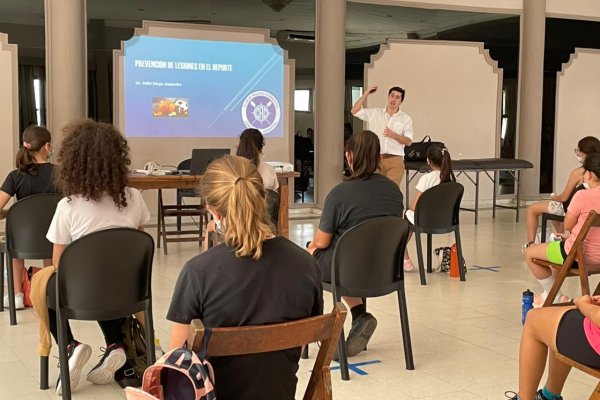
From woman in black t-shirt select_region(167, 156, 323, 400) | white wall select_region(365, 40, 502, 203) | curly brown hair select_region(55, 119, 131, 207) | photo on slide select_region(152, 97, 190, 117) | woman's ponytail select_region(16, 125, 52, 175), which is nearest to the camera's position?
woman in black t-shirt select_region(167, 156, 323, 400)

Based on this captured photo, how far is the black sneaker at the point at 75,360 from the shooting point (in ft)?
12.0

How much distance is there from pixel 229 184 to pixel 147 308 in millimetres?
1366

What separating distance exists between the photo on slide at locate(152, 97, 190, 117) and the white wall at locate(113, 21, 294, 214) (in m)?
0.29

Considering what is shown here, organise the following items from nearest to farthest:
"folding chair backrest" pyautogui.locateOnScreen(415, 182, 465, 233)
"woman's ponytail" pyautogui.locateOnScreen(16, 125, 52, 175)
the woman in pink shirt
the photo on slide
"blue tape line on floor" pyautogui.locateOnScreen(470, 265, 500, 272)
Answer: the woman in pink shirt, "woman's ponytail" pyautogui.locateOnScreen(16, 125, 52, 175), "folding chair backrest" pyautogui.locateOnScreen(415, 182, 465, 233), "blue tape line on floor" pyautogui.locateOnScreen(470, 265, 500, 272), the photo on slide

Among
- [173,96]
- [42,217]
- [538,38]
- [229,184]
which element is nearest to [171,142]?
[173,96]

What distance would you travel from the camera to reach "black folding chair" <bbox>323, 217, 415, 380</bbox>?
12.7 feet

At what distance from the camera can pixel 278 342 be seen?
7.06 feet

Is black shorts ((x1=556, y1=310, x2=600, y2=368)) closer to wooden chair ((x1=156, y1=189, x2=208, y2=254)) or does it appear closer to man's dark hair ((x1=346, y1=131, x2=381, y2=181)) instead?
man's dark hair ((x1=346, y1=131, x2=381, y2=181))

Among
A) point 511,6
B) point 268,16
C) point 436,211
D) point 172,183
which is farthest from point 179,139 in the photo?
point 511,6

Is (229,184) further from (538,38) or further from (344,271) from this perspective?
(538,38)

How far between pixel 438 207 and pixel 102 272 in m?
3.41

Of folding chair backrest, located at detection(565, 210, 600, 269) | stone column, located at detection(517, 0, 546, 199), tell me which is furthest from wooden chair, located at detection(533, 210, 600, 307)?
stone column, located at detection(517, 0, 546, 199)

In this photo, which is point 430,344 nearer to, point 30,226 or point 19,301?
point 30,226

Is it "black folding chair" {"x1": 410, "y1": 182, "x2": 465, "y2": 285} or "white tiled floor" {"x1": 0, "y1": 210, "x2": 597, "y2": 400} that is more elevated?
"black folding chair" {"x1": 410, "y1": 182, "x2": 465, "y2": 285}
